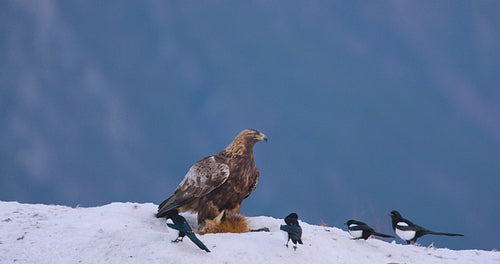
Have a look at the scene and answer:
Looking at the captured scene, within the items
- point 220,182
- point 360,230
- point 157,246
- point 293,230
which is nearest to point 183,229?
point 157,246

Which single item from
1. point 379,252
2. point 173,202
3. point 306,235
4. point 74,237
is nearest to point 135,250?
point 74,237

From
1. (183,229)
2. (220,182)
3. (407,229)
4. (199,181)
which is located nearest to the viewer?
(183,229)

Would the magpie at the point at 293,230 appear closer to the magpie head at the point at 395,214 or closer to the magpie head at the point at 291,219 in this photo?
the magpie head at the point at 291,219

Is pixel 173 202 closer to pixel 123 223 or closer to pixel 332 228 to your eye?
pixel 123 223

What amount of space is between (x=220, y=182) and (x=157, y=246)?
1766mm

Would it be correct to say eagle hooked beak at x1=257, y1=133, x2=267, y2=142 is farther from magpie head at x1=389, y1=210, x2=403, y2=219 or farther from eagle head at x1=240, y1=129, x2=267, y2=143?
magpie head at x1=389, y1=210, x2=403, y2=219

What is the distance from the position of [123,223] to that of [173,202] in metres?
0.84

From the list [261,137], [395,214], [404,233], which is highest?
[261,137]

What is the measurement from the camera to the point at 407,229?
748 centimetres

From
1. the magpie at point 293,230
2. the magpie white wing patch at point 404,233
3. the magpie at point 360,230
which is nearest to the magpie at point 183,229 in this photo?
the magpie at point 293,230

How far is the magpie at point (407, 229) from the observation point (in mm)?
7377

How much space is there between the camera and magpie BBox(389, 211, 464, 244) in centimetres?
738

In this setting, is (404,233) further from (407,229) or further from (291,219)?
Result: (291,219)

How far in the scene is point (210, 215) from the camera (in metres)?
7.75
